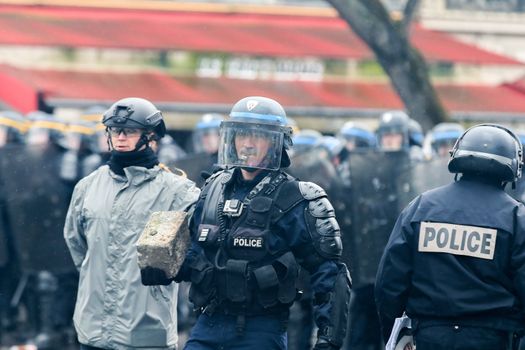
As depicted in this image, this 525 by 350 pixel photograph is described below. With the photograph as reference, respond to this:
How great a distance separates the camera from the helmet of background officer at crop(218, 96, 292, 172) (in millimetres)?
7234

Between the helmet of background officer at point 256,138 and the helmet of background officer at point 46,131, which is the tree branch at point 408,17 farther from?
the helmet of background officer at point 256,138

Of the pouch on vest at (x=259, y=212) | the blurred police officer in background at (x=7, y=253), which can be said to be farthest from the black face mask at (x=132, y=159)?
the blurred police officer in background at (x=7, y=253)

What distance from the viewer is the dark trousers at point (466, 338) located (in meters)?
6.56

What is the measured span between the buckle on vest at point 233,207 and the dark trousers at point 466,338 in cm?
112

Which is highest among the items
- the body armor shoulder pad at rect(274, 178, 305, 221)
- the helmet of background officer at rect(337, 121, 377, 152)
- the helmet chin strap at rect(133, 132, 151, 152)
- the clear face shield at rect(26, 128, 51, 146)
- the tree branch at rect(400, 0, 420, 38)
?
the tree branch at rect(400, 0, 420, 38)

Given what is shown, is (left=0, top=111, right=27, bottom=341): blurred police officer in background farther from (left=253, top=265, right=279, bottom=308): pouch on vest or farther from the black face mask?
(left=253, top=265, right=279, bottom=308): pouch on vest

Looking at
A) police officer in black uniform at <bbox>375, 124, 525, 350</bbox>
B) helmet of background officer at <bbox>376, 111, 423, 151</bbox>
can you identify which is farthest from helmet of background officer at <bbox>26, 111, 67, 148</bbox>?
police officer in black uniform at <bbox>375, 124, 525, 350</bbox>

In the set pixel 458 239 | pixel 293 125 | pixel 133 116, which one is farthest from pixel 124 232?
pixel 293 125

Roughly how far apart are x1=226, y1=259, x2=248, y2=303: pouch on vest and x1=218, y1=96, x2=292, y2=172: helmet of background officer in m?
0.52

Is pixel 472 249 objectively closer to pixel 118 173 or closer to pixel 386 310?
pixel 386 310

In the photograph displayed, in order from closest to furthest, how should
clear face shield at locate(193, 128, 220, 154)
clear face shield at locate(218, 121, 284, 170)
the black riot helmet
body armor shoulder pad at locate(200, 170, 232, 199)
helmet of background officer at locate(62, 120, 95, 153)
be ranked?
clear face shield at locate(218, 121, 284, 170)
body armor shoulder pad at locate(200, 170, 232, 199)
the black riot helmet
helmet of background officer at locate(62, 120, 95, 153)
clear face shield at locate(193, 128, 220, 154)

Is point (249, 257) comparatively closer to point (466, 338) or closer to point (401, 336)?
point (401, 336)

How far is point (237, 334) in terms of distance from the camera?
6980mm

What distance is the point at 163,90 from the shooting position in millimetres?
20109
